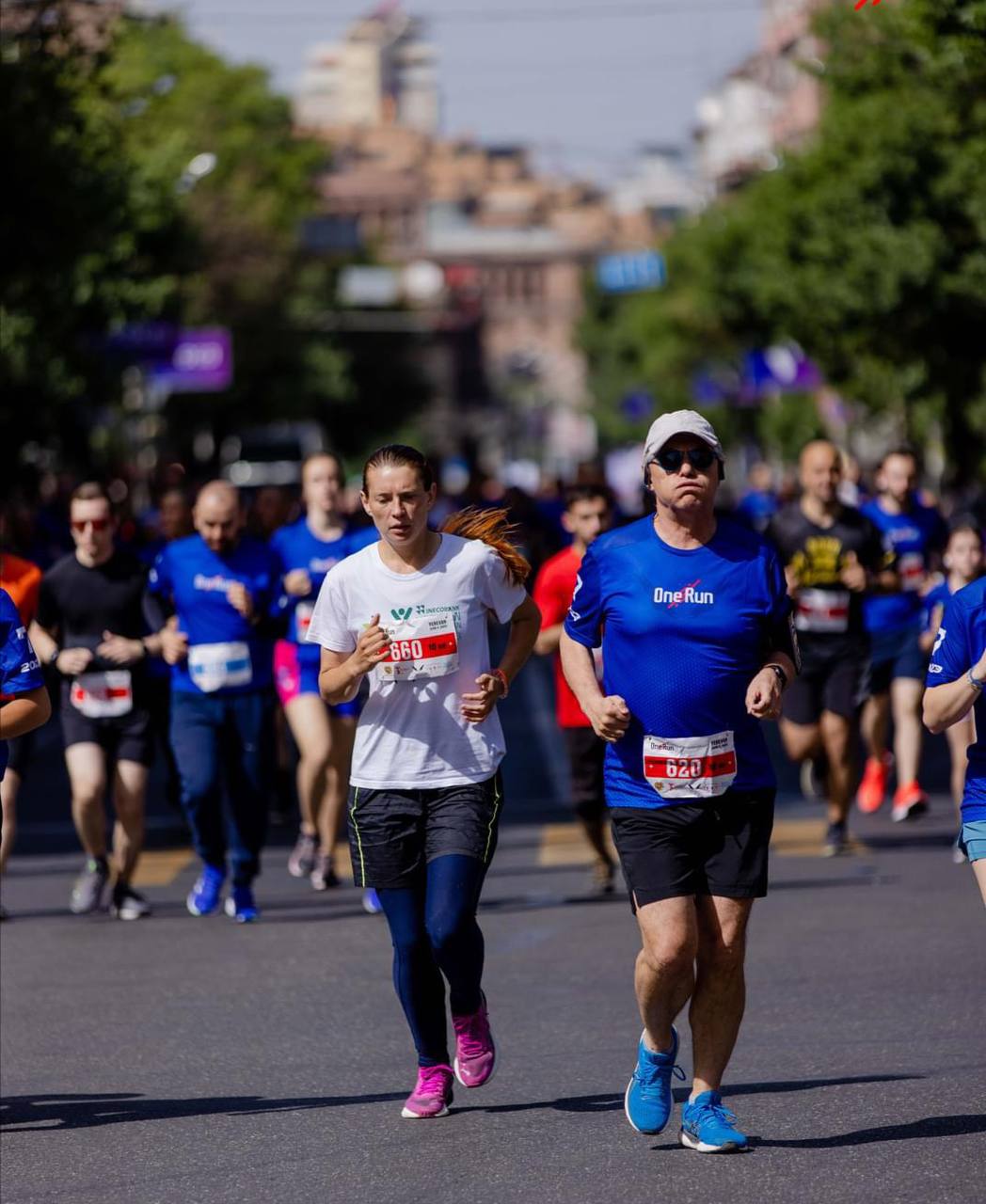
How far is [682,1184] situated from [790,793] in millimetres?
9802

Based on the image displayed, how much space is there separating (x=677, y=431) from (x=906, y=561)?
789 centimetres

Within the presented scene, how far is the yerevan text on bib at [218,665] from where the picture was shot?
1090 centimetres

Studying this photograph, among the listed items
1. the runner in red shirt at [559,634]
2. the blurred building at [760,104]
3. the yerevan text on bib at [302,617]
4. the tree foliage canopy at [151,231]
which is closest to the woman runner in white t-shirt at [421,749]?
the runner in red shirt at [559,634]

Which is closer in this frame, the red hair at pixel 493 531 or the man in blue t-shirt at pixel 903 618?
the red hair at pixel 493 531

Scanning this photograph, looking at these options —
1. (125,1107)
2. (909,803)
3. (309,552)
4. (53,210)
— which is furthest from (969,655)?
(53,210)

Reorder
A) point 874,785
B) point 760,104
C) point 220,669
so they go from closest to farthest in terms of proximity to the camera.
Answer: point 220,669 → point 874,785 → point 760,104

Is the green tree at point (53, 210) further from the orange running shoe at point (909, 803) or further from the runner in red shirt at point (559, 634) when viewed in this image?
the runner in red shirt at point (559, 634)

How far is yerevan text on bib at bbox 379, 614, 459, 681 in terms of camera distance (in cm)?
709

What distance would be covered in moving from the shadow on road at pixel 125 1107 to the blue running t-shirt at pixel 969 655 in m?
2.00

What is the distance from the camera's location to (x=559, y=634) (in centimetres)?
1141

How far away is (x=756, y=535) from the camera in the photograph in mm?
6617

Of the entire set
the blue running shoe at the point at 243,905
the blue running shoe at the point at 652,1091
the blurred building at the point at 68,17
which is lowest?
the blue running shoe at the point at 243,905

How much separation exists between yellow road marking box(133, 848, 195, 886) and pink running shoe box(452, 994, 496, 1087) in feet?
18.5

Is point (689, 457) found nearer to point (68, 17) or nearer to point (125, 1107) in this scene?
point (125, 1107)
